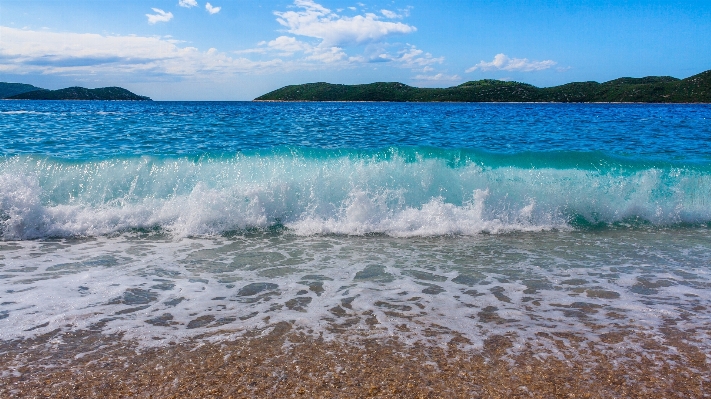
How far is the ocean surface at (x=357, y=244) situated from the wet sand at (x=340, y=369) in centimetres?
23

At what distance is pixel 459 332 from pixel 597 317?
5.31ft

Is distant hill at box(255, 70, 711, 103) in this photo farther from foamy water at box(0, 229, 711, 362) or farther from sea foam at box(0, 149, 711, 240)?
foamy water at box(0, 229, 711, 362)

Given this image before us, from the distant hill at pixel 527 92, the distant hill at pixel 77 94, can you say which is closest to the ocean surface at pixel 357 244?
the distant hill at pixel 527 92

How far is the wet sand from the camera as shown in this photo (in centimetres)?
348

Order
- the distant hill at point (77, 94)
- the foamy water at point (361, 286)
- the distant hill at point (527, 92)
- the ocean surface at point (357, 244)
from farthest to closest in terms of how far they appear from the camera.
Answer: the distant hill at point (77, 94)
the distant hill at point (527, 92)
the ocean surface at point (357, 244)
the foamy water at point (361, 286)

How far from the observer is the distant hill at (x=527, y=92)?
9056 cm

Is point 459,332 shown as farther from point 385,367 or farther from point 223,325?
point 223,325

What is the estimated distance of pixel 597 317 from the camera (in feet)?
16.2

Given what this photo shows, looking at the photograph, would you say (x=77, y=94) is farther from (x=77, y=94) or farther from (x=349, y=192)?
(x=349, y=192)

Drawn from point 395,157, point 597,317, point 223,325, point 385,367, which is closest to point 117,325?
point 223,325

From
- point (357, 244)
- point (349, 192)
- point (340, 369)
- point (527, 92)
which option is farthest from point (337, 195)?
point (527, 92)

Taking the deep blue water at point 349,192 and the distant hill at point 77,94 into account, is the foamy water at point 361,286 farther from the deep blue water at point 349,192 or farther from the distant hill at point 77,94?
the distant hill at point 77,94

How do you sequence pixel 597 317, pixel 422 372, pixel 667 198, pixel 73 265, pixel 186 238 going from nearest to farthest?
1. pixel 422 372
2. pixel 597 317
3. pixel 73 265
4. pixel 186 238
5. pixel 667 198

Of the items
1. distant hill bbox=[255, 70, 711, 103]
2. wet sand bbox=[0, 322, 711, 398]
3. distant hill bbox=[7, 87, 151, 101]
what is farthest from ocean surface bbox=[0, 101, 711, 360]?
distant hill bbox=[7, 87, 151, 101]
